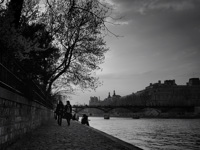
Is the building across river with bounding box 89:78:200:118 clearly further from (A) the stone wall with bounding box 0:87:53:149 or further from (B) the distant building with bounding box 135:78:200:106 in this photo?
(A) the stone wall with bounding box 0:87:53:149

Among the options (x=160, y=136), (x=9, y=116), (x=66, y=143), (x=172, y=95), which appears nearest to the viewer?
(x=9, y=116)

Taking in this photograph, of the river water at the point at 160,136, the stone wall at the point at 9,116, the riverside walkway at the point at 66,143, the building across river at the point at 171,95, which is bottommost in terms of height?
the river water at the point at 160,136

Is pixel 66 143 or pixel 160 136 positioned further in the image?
pixel 160 136

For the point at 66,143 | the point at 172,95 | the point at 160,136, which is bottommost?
the point at 160,136

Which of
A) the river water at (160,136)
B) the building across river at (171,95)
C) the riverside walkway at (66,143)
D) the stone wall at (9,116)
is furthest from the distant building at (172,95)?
the stone wall at (9,116)

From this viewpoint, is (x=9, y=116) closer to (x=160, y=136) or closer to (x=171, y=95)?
(x=160, y=136)

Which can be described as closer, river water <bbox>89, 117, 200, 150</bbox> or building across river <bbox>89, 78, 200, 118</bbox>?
river water <bbox>89, 117, 200, 150</bbox>

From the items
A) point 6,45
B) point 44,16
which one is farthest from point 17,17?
point 44,16

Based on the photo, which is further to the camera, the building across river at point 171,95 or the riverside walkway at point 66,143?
the building across river at point 171,95

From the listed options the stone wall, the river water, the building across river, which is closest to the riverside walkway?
the stone wall

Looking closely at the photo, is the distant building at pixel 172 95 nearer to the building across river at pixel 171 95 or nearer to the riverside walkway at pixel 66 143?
the building across river at pixel 171 95

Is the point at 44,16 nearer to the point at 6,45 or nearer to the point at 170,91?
the point at 6,45

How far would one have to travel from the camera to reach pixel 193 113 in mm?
111188

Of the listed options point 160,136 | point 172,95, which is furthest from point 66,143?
point 172,95
